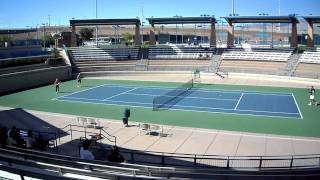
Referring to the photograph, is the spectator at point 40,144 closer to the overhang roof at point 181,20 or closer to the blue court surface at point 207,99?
the blue court surface at point 207,99

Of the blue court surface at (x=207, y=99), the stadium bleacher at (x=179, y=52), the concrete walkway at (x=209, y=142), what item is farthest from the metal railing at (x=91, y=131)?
the stadium bleacher at (x=179, y=52)

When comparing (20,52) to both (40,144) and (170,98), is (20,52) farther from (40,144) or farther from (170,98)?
(40,144)

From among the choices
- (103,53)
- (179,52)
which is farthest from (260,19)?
(103,53)

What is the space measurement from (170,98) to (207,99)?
3.59 m

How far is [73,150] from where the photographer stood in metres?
20.2

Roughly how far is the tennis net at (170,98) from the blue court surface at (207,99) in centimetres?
38

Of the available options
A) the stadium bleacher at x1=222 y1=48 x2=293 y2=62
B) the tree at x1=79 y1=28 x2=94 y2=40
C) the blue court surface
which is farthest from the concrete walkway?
the tree at x1=79 y1=28 x2=94 y2=40

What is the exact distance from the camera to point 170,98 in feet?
120

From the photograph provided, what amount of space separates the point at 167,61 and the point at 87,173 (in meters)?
50.5

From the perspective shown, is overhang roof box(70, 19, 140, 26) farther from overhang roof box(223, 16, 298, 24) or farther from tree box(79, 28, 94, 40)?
tree box(79, 28, 94, 40)

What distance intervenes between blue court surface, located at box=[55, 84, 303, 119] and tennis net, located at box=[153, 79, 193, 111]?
375mm

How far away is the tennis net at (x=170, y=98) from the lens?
33031 millimetres

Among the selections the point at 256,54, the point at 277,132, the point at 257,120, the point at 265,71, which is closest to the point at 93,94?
the point at 257,120

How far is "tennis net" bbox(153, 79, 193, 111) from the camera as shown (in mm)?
33031
